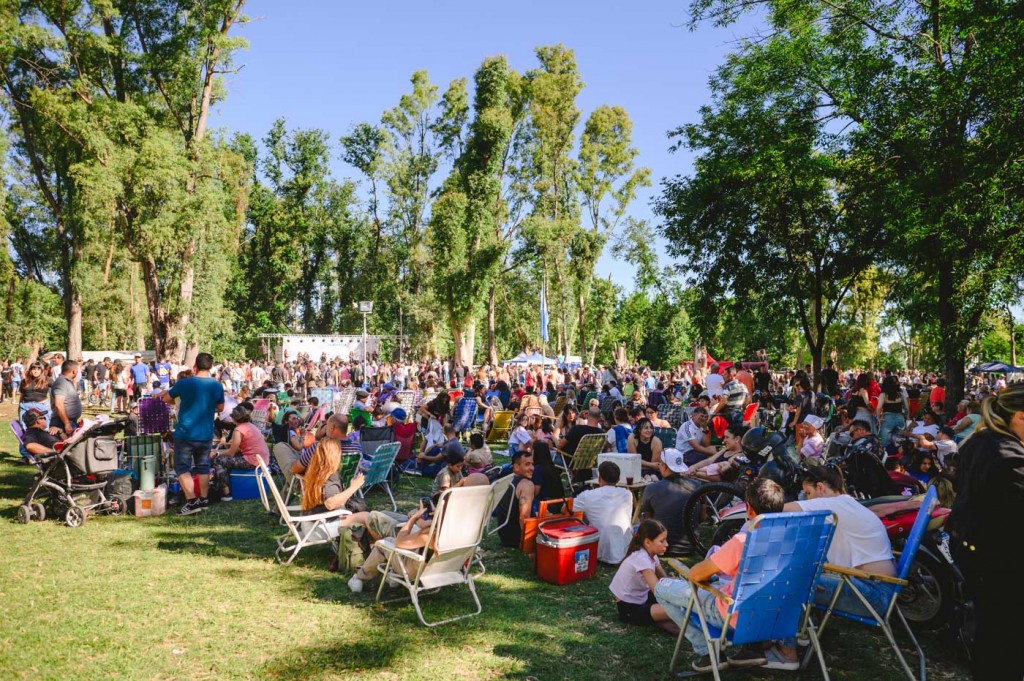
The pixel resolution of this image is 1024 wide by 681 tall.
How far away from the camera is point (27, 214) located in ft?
136

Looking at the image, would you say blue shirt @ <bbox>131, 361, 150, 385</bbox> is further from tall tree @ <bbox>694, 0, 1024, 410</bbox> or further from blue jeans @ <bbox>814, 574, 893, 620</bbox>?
blue jeans @ <bbox>814, 574, 893, 620</bbox>

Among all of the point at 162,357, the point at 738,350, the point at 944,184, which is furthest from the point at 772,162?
the point at 738,350

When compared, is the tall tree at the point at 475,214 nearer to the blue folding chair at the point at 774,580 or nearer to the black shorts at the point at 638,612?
the black shorts at the point at 638,612

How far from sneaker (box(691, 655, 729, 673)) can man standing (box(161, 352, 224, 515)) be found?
20.4 feet

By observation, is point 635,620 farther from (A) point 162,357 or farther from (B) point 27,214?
(B) point 27,214

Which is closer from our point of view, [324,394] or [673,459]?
[673,459]

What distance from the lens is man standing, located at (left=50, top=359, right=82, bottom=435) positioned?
880 centimetres

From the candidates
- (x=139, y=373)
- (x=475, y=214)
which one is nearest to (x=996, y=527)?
(x=139, y=373)

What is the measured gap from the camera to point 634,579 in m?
4.82

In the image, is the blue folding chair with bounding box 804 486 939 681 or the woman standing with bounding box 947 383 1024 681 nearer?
the woman standing with bounding box 947 383 1024 681

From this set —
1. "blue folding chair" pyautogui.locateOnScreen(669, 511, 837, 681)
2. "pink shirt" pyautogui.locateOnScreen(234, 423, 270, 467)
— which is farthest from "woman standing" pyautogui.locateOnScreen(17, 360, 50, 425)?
"blue folding chair" pyautogui.locateOnScreen(669, 511, 837, 681)

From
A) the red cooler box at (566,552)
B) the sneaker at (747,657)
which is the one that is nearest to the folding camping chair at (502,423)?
the red cooler box at (566,552)

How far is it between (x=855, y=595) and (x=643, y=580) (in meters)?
1.39

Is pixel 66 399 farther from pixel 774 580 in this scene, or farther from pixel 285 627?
pixel 774 580
